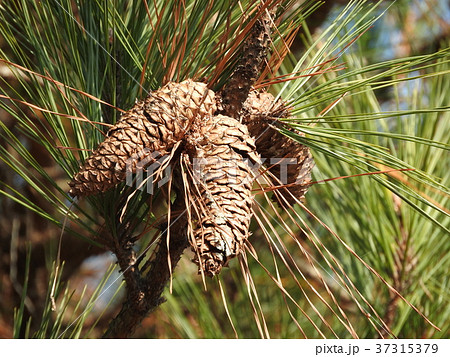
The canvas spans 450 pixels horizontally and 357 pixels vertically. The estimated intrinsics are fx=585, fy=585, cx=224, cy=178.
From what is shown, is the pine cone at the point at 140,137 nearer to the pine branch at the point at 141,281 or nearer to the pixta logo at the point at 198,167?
the pixta logo at the point at 198,167

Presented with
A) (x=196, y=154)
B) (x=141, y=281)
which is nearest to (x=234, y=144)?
(x=196, y=154)

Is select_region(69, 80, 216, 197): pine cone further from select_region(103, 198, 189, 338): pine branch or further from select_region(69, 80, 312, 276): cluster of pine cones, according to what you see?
select_region(103, 198, 189, 338): pine branch

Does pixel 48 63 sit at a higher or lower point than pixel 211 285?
higher

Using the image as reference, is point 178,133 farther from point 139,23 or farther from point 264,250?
point 264,250

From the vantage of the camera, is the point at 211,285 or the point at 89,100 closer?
the point at 89,100

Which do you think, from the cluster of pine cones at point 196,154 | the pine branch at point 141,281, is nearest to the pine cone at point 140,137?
the cluster of pine cones at point 196,154

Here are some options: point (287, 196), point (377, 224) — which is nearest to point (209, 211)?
point (287, 196)

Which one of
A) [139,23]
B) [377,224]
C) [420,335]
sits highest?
[139,23]
